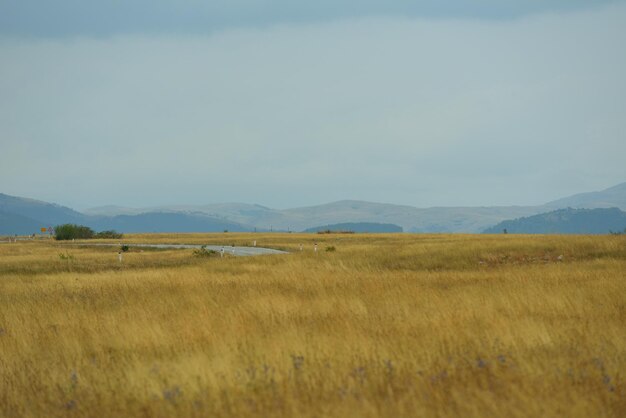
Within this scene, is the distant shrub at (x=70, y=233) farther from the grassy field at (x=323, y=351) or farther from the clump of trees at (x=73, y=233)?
the grassy field at (x=323, y=351)

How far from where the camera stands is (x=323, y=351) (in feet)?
31.2

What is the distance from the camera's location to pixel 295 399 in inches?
283

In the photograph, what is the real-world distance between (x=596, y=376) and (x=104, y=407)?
18.4 ft

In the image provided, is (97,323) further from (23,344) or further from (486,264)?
(486,264)

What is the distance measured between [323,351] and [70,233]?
96880mm

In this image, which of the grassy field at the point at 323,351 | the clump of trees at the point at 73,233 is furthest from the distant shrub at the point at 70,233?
the grassy field at the point at 323,351

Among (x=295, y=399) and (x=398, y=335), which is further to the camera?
(x=398, y=335)

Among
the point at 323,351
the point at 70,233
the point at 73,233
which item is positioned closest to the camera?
the point at 323,351

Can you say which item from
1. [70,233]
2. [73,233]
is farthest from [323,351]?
[73,233]

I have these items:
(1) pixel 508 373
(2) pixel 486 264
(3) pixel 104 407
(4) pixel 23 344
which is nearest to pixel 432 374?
(1) pixel 508 373

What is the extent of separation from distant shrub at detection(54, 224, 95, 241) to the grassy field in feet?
278

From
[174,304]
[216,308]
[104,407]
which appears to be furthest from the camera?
[174,304]

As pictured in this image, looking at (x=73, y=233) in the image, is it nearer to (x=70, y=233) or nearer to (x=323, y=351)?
(x=70, y=233)

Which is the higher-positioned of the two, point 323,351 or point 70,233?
point 70,233
